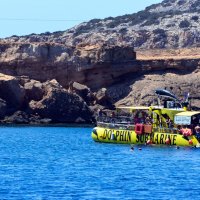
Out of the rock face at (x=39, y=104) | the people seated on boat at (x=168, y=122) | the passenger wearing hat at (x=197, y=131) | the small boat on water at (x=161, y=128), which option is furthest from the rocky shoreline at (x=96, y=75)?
the passenger wearing hat at (x=197, y=131)

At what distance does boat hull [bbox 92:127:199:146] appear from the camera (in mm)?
60744

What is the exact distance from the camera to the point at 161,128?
203 feet

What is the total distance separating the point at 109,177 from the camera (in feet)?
135

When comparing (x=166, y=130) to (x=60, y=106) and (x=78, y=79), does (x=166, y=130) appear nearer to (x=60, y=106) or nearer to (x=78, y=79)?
(x=60, y=106)

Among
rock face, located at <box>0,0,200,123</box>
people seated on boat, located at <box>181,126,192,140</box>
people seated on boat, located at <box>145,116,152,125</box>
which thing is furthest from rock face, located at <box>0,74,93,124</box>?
people seated on boat, located at <box>181,126,192,140</box>

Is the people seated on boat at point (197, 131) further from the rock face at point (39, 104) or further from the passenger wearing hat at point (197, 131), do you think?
the rock face at point (39, 104)

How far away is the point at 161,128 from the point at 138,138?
1.94 m

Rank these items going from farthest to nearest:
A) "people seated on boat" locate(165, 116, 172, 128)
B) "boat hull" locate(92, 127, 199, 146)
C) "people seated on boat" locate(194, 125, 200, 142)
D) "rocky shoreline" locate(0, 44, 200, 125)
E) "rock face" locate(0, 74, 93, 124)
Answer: "rocky shoreline" locate(0, 44, 200, 125) → "rock face" locate(0, 74, 93, 124) → "people seated on boat" locate(165, 116, 172, 128) → "boat hull" locate(92, 127, 199, 146) → "people seated on boat" locate(194, 125, 200, 142)

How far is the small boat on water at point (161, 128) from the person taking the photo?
199 feet

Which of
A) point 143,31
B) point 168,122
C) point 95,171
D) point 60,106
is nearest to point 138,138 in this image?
point 168,122

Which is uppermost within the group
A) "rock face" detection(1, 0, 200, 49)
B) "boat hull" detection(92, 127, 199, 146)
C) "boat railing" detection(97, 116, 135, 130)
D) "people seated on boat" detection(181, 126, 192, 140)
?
"rock face" detection(1, 0, 200, 49)

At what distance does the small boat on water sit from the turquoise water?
1171 mm

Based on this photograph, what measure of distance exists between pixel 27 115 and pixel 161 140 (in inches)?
1380

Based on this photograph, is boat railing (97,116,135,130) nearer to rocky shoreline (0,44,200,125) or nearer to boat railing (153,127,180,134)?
boat railing (153,127,180,134)
